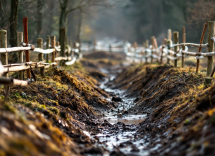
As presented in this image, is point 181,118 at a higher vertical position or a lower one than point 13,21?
lower

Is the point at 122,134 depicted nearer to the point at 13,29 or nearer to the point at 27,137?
the point at 27,137

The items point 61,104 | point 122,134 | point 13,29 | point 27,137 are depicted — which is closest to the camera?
point 27,137

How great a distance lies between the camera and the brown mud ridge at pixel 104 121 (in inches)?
155

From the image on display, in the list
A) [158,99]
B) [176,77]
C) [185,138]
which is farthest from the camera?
[176,77]

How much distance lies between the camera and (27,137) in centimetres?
376

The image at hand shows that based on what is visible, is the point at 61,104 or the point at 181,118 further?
the point at 61,104

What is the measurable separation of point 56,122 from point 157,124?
2373 millimetres

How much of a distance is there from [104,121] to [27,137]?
4.02 m

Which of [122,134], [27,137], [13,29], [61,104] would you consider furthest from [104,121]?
[13,29]

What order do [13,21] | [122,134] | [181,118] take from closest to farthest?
[181,118] < [122,134] < [13,21]

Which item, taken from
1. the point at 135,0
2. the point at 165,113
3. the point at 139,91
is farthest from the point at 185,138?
the point at 135,0

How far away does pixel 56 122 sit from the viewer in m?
5.77

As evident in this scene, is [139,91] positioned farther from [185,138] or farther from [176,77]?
[185,138]

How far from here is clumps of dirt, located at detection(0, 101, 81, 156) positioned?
3.33 m
